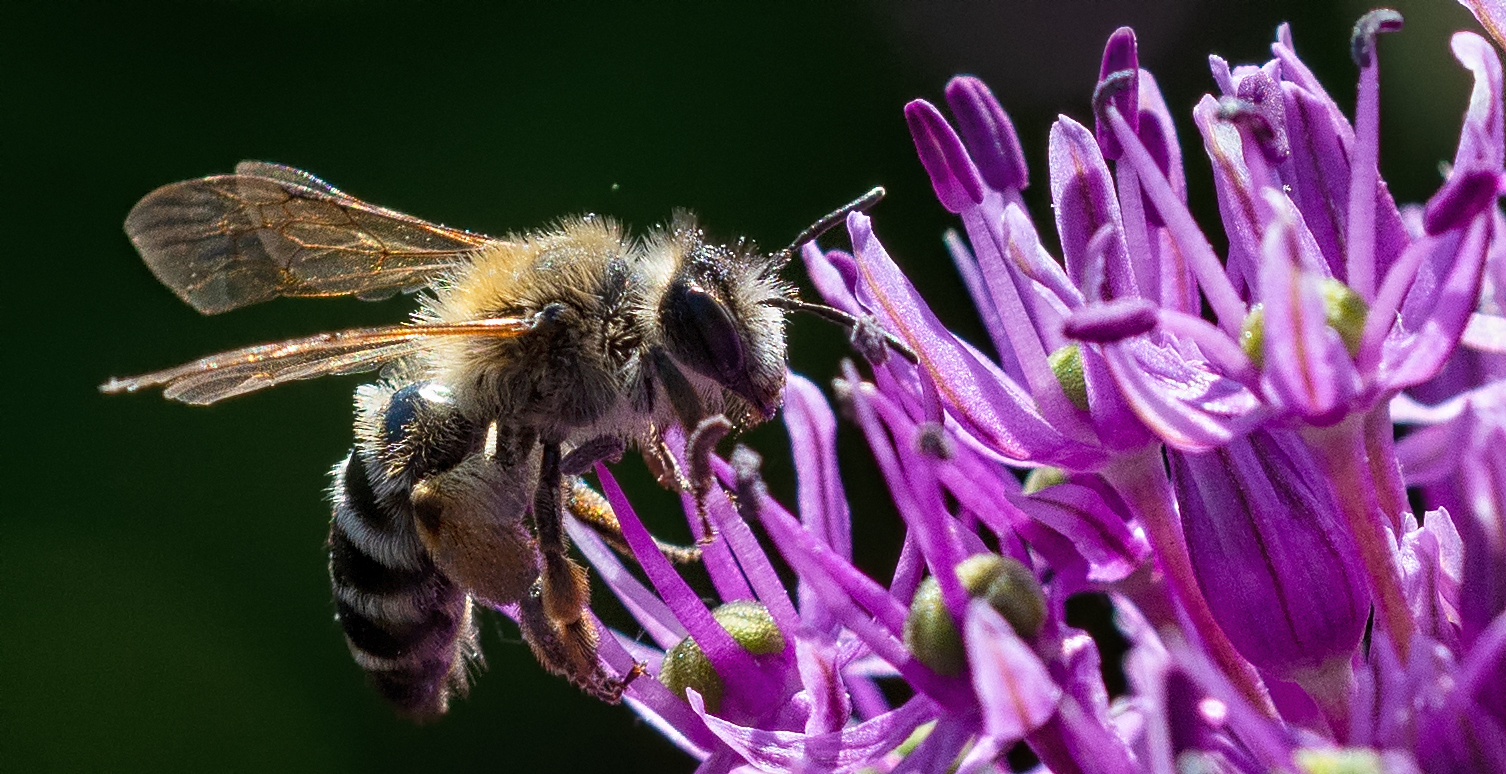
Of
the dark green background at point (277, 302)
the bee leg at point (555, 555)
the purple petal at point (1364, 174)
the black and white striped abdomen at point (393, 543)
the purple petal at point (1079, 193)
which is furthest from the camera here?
the dark green background at point (277, 302)

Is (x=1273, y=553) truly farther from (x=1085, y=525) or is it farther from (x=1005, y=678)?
(x=1005, y=678)

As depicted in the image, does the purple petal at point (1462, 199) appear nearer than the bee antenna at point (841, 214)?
Yes

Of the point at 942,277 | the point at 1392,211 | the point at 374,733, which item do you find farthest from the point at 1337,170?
the point at 374,733

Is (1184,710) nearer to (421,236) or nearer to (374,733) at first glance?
(421,236)

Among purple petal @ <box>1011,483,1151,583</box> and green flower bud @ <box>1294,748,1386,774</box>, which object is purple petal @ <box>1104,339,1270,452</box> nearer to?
purple petal @ <box>1011,483,1151,583</box>

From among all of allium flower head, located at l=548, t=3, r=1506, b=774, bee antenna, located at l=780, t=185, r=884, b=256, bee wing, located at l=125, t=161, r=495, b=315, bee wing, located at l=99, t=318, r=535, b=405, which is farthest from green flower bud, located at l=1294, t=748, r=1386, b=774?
bee wing, located at l=125, t=161, r=495, b=315

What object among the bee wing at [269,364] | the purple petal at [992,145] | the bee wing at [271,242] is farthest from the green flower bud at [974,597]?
the bee wing at [271,242]

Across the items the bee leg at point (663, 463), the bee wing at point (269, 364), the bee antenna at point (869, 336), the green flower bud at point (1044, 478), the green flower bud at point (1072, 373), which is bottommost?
the green flower bud at point (1044, 478)

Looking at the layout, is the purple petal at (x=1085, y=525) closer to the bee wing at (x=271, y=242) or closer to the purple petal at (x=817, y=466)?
the purple petal at (x=817, y=466)
